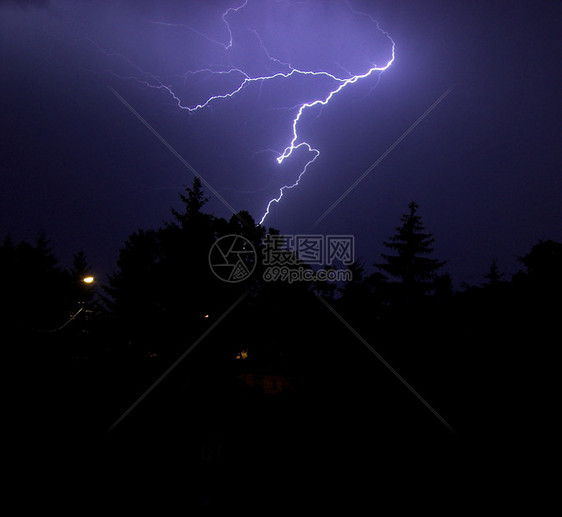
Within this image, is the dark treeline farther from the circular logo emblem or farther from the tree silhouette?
the tree silhouette

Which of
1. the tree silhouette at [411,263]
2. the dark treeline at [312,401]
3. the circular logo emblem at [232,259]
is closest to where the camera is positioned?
the dark treeline at [312,401]

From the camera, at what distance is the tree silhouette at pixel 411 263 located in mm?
18000

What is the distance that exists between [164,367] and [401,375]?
7056 mm

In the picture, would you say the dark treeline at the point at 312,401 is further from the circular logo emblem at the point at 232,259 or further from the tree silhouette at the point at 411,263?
the tree silhouette at the point at 411,263

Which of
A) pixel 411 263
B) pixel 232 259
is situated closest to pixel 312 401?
pixel 232 259

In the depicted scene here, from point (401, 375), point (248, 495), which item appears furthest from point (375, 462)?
point (248, 495)

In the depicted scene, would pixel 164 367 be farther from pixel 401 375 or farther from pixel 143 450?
pixel 401 375

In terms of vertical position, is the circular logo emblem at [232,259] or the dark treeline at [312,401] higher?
the circular logo emblem at [232,259]

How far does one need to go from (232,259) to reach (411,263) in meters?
10.8

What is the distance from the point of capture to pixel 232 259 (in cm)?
1398

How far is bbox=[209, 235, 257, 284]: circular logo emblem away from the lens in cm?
1343

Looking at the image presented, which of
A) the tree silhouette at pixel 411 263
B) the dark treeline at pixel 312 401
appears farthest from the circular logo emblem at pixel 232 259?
the tree silhouette at pixel 411 263

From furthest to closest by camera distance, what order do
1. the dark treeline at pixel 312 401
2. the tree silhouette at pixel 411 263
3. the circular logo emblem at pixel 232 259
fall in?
the tree silhouette at pixel 411 263
the circular logo emblem at pixel 232 259
the dark treeline at pixel 312 401

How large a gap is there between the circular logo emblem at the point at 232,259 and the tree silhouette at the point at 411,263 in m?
8.56
